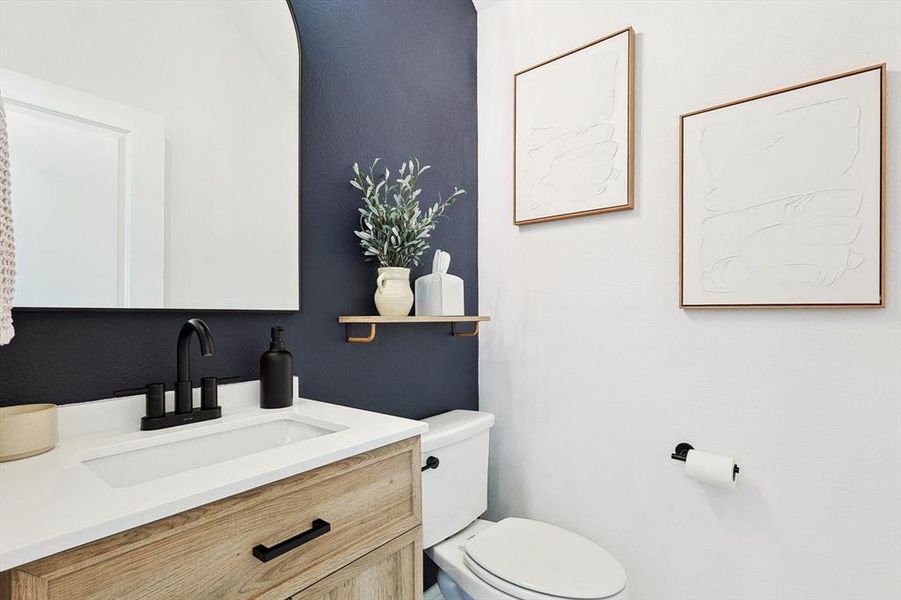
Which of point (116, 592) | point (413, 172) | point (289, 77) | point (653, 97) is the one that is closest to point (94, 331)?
point (116, 592)

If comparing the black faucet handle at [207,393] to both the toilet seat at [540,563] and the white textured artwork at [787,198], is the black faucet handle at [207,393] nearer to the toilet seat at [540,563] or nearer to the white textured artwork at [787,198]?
the toilet seat at [540,563]

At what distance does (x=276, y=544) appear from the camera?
80 centimetres

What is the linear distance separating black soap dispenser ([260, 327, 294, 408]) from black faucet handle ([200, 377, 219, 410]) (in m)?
0.12

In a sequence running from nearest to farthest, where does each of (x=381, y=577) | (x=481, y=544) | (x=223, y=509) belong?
(x=223, y=509) < (x=381, y=577) < (x=481, y=544)

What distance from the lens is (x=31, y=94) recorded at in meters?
0.92

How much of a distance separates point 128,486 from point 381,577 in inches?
19.6

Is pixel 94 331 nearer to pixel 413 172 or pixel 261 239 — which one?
pixel 261 239

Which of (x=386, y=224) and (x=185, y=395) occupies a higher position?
(x=386, y=224)

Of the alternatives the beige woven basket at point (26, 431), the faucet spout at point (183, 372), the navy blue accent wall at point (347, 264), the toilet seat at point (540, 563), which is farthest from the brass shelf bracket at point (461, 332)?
the beige woven basket at point (26, 431)

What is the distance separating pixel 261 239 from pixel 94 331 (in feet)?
1.37

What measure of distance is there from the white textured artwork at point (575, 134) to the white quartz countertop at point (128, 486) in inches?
39.8

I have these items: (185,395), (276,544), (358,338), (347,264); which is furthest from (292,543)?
(347,264)

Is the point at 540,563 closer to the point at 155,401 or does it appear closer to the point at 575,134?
the point at 155,401

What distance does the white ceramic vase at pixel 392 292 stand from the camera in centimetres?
147
